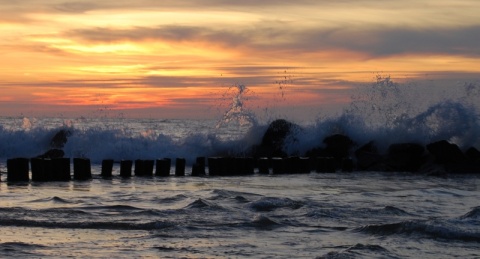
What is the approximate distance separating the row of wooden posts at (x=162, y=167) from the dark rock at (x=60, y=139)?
12.3 m

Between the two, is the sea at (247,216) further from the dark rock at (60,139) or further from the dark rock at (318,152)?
the dark rock at (60,139)

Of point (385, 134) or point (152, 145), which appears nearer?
point (385, 134)

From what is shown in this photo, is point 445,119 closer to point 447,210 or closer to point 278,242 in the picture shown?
point 447,210

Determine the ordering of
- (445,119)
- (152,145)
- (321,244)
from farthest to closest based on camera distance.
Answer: (152,145)
(445,119)
(321,244)

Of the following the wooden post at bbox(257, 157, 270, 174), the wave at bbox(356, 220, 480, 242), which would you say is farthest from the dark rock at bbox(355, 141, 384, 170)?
the wave at bbox(356, 220, 480, 242)

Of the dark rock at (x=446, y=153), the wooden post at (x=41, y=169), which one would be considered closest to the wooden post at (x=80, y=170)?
the wooden post at (x=41, y=169)

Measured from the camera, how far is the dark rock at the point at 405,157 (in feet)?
79.4

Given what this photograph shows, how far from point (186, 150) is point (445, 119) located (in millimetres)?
9209

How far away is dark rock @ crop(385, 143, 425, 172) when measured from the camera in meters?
24.2

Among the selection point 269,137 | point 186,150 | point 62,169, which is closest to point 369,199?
point 62,169

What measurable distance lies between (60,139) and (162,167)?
14420 millimetres

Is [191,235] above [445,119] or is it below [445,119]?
below

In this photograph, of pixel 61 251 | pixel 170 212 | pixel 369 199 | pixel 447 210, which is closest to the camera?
pixel 61 251

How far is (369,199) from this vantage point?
53.1 feet
